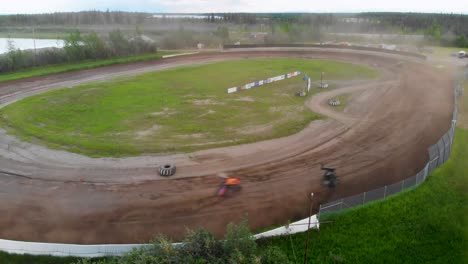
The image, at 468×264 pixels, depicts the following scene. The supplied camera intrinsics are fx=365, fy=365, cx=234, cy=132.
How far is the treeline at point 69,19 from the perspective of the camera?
438ft

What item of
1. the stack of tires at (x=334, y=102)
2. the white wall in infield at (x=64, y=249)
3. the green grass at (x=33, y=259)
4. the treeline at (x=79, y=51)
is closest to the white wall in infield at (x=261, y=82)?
the stack of tires at (x=334, y=102)

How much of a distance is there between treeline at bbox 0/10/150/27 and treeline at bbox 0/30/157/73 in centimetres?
6203

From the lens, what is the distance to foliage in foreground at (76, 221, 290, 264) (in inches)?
516

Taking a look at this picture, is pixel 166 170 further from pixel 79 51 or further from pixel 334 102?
pixel 79 51

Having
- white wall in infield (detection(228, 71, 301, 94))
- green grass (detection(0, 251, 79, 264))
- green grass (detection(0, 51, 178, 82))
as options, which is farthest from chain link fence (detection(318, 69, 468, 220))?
green grass (detection(0, 51, 178, 82))

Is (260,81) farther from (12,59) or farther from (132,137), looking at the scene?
(12,59)

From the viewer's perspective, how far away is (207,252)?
541 inches

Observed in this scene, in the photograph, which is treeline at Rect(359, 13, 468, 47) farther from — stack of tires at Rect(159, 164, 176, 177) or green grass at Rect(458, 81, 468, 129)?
stack of tires at Rect(159, 164, 176, 177)

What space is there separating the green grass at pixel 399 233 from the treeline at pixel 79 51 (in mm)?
58309

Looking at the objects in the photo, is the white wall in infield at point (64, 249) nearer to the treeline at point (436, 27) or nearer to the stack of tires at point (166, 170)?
the stack of tires at point (166, 170)

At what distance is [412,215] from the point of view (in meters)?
19.1

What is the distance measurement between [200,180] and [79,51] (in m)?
53.8

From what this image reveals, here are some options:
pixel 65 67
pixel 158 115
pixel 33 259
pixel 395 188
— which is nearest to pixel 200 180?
pixel 33 259

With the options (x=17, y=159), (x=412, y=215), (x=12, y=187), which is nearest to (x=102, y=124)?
(x=17, y=159)
